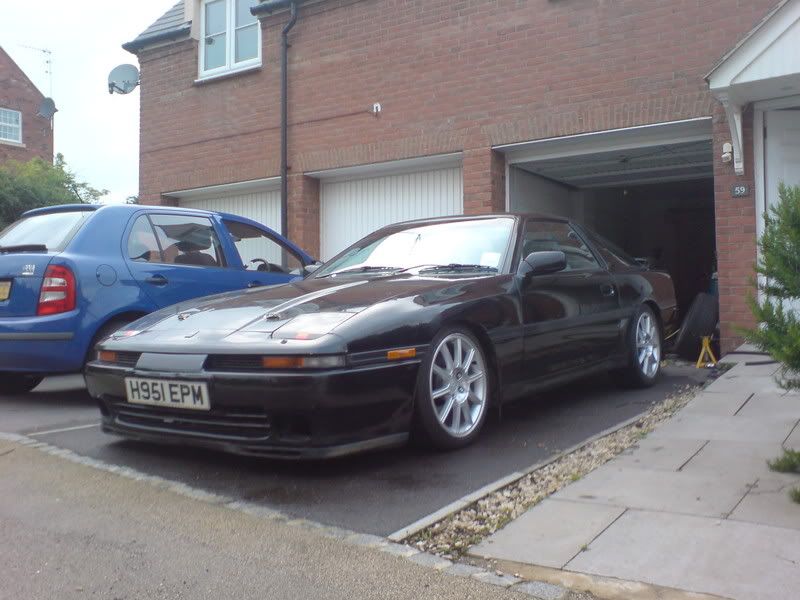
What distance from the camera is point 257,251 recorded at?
25.4ft

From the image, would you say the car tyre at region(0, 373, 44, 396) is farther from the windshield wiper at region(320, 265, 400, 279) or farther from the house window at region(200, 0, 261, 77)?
the house window at region(200, 0, 261, 77)

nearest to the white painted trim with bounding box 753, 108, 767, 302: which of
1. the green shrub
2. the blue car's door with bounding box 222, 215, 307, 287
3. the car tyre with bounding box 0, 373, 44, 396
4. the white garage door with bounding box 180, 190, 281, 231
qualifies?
the blue car's door with bounding box 222, 215, 307, 287

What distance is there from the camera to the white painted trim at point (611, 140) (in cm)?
877

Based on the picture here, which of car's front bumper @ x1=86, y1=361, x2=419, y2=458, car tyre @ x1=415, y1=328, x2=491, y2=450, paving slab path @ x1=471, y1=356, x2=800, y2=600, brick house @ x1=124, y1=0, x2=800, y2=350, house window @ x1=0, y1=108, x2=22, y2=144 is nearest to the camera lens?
paving slab path @ x1=471, y1=356, x2=800, y2=600

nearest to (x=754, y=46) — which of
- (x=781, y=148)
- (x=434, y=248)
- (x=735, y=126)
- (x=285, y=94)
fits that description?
(x=735, y=126)

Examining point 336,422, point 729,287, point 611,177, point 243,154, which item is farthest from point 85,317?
point 611,177

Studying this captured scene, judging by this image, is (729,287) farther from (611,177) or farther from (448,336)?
(448,336)

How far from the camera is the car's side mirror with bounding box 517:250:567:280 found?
509 centimetres

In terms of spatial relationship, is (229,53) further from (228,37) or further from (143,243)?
(143,243)

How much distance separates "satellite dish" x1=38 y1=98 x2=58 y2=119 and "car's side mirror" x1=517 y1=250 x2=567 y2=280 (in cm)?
3224

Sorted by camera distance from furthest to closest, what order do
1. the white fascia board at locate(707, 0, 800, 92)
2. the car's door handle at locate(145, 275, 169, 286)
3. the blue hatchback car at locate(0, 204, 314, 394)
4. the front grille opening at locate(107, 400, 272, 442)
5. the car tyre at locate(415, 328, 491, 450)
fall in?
the white fascia board at locate(707, 0, 800, 92), the car's door handle at locate(145, 275, 169, 286), the blue hatchback car at locate(0, 204, 314, 394), the car tyre at locate(415, 328, 491, 450), the front grille opening at locate(107, 400, 272, 442)

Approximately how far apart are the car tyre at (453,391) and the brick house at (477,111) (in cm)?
311

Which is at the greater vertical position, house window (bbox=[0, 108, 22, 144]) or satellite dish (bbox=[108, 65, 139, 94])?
house window (bbox=[0, 108, 22, 144])

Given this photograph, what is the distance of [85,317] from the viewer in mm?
5789
